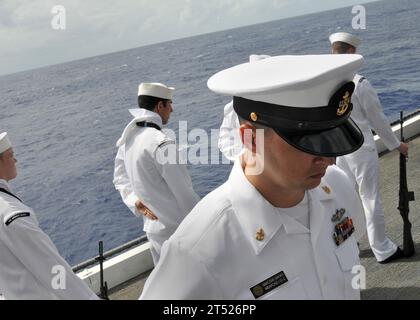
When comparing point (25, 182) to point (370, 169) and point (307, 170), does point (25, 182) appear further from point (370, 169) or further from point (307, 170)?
point (307, 170)

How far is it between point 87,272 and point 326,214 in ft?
10.4

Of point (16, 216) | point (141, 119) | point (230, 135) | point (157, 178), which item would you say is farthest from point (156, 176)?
point (230, 135)

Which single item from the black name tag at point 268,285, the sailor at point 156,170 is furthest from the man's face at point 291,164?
A: the sailor at point 156,170

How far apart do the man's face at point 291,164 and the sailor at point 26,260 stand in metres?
1.56

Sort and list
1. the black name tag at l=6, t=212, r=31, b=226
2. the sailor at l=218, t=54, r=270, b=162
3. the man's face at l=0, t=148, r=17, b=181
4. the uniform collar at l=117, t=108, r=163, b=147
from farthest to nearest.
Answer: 1. the sailor at l=218, t=54, r=270, b=162
2. the uniform collar at l=117, t=108, r=163, b=147
3. the man's face at l=0, t=148, r=17, b=181
4. the black name tag at l=6, t=212, r=31, b=226

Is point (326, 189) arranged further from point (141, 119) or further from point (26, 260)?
point (141, 119)

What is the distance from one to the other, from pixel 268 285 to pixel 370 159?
9.44ft

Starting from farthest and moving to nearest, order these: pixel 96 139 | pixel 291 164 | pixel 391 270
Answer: pixel 96 139
pixel 391 270
pixel 291 164

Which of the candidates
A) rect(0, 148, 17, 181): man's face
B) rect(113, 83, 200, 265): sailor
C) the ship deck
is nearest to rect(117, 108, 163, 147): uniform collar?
rect(113, 83, 200, 265): sailor

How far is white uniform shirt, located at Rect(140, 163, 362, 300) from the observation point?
1386mm

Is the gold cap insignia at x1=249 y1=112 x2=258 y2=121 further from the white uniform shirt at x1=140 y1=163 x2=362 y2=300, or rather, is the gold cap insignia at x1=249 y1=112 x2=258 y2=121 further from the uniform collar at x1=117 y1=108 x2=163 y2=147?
the uniform collar at x1=117 y1=108 x2=163 y2=147

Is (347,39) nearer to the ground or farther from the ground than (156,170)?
farther from the ground

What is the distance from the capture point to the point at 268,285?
1422 millimetres

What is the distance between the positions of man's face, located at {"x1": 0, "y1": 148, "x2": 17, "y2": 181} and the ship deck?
1.70 m
